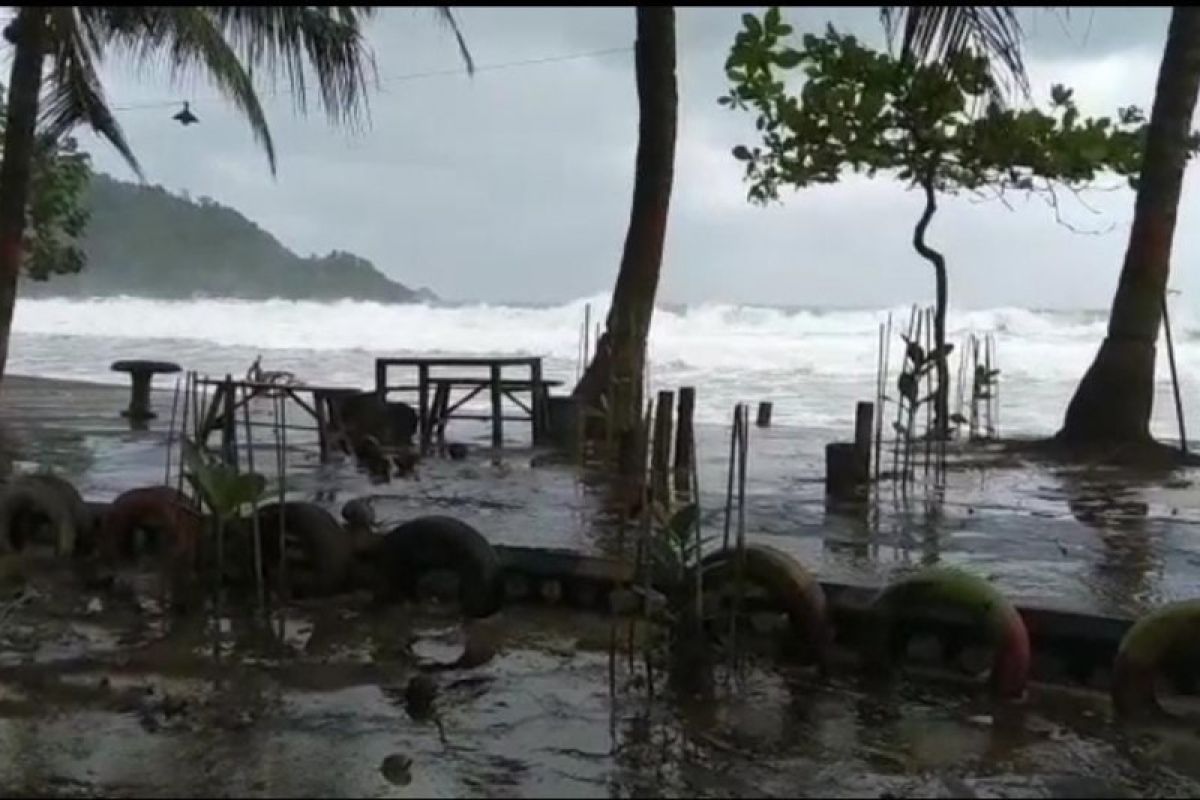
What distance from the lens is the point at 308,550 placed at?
7.29 metres

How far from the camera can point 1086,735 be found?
530cm

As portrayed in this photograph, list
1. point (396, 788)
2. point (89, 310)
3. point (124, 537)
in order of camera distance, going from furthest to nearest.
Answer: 1. point (89, 310)
2. point (124, 537)
3. point (396, 788)

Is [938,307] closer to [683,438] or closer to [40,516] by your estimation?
[683,438]

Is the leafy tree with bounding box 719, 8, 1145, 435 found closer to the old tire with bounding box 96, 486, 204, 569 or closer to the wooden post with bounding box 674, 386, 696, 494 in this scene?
the wooden post with bounding box 674, 386, 696, 494

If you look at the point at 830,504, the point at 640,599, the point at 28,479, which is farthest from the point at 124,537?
the point at 830,504

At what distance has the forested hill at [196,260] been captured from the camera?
215 ft

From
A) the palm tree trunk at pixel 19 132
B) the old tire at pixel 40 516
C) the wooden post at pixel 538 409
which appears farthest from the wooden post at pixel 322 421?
the old tire at pixel 40 516

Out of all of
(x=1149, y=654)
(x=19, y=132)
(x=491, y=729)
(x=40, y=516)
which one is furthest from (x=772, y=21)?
(x=491, y=729)

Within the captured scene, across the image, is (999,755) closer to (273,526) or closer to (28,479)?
(273,526)

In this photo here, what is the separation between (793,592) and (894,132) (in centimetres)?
881

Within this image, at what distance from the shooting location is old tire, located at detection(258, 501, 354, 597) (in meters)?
7.25

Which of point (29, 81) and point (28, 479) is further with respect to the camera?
point (29, 81)

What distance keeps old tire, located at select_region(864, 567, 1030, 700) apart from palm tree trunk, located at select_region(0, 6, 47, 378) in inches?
273

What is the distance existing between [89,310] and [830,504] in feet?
132
